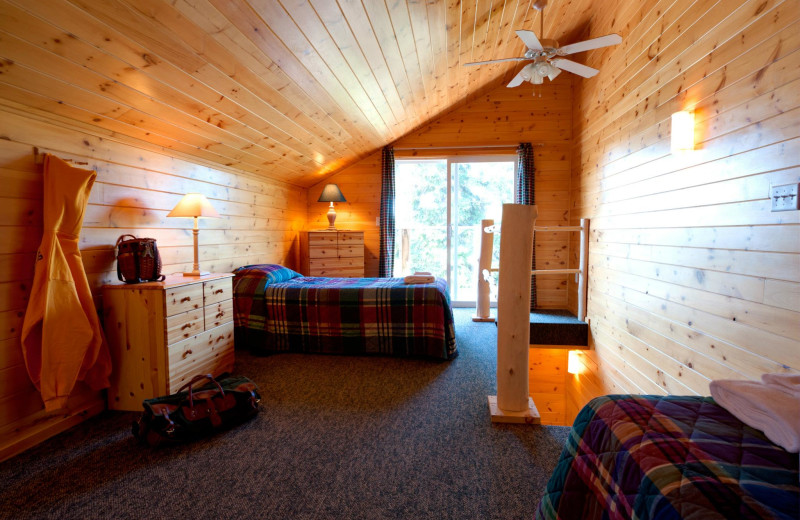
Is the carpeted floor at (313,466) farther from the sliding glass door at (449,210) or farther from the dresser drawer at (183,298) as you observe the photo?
the sliding glass door at (449,210)

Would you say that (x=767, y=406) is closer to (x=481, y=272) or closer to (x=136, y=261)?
(x=136, y=261)

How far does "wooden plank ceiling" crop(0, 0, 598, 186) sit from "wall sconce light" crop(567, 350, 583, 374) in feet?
10.4

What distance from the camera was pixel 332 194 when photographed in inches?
182

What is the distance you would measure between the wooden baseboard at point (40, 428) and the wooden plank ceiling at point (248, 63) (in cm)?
158

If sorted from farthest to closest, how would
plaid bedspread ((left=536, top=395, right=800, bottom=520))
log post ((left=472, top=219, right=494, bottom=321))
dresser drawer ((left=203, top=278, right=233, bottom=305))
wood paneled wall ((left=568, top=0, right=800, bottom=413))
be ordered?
log post ((left=472, top=219, right=494, bottom=321))
dresser drawer ((left=203, top=278, right=233, bottom=305))
wood paneled wall ((left=568, top=0, right=800, bottom=413))
plaid bedspread ((left=536, top=395, right=800, bottom=520))

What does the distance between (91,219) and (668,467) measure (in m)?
2.81

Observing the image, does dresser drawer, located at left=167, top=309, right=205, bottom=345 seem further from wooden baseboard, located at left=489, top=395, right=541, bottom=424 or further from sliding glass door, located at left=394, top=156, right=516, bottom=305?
sliding glass door, located at left=394, top=156, right=516, bottom=305

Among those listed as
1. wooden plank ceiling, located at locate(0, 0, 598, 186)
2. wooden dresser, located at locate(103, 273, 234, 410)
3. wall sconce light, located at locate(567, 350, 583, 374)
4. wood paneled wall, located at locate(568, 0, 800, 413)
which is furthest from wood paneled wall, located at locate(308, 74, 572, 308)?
wooden dresser, located at locate(103, 273, 234, 410)

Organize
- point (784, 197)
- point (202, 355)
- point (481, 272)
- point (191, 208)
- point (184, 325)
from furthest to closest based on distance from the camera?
point (481, 272), point (191, 208), point (202, 355), point (184, 325), point (784, 197)

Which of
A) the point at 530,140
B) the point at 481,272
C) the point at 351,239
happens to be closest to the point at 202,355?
the point at 351,239

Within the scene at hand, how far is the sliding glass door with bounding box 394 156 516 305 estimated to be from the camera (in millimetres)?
4926

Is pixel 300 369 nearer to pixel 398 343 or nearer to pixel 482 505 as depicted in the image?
pixel 398 343

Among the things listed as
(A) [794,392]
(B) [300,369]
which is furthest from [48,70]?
(A) [794,392]

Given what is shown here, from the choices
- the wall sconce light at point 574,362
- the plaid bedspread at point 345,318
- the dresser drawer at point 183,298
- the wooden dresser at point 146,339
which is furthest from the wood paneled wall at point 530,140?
the wooden dresser at point 146,339
